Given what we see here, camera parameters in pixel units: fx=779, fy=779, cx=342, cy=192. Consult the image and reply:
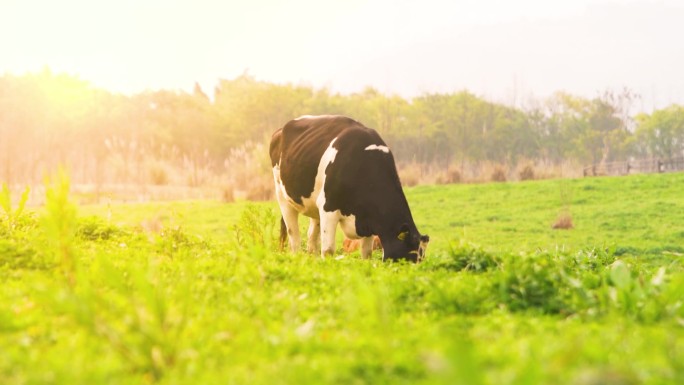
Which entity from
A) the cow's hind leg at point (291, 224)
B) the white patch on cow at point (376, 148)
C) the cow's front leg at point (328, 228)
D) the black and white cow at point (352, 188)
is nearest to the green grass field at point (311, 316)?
the black and white cow at point (352, 188)

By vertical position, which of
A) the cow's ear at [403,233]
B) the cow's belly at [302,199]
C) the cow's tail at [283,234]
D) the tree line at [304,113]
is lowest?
the cow's tail at [283,234]

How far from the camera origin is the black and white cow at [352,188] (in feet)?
32.5

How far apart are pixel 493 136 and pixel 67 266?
6803 cm

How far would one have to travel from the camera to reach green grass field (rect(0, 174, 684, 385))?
3.86 meters

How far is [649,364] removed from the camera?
3.97 m

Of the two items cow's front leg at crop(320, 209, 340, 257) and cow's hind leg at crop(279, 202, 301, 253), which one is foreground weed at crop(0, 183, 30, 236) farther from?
cow's hind leg at crop(279, 202, 301, 253)

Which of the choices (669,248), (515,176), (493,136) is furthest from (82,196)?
(493,136)

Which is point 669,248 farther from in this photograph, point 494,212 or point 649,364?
point 649,364

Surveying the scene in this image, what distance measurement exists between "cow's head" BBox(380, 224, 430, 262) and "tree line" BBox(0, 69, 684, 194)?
4285 centimetres

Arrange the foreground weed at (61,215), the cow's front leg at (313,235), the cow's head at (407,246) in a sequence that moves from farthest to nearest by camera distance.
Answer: the cow's front leg at (313,235)
the cow's head at (407,246)
the foreground weed at (61,215)

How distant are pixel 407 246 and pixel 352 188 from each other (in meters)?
1.10

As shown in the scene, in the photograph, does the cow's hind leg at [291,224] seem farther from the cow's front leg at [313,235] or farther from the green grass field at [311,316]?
the green grass field at [311,316]

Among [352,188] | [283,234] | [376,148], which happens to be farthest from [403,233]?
[283,234]

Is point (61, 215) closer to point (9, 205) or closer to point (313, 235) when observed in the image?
point (9, 205)
